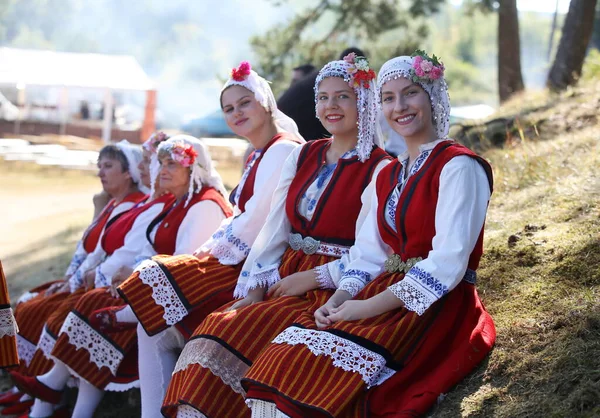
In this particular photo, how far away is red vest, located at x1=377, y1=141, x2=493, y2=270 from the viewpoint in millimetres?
3389

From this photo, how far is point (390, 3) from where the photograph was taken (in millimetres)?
14414

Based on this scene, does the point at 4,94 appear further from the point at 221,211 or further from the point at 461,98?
the point at 221,211

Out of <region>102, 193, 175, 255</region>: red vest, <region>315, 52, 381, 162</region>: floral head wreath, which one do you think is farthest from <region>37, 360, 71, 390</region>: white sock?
<region>315, 52, 381, 162</region>: floral head wreath

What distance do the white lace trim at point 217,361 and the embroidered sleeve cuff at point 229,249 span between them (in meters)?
0.84

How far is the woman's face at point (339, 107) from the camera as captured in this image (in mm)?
4066

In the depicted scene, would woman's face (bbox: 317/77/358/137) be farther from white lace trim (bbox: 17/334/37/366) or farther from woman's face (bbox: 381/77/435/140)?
white lace trim (bbox: 17/334/37/366)

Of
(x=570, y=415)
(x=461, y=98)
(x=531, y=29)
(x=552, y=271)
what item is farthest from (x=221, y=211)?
(x=531, y=29)

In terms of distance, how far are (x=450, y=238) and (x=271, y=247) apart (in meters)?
1.13

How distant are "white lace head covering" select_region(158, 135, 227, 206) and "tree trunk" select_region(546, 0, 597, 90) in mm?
6177

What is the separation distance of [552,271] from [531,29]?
83834mm

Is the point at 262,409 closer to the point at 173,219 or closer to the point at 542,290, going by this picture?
the point at 542,290

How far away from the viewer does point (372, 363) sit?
3100mm

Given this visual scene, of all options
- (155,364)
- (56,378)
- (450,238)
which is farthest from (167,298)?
(450,238)

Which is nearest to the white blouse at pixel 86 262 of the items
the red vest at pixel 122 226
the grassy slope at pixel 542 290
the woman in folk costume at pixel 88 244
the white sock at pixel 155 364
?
the woman in folk costume at pixel 88 244
